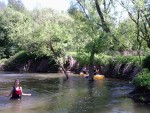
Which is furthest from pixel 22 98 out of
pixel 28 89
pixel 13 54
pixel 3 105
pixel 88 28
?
pixel 13 54

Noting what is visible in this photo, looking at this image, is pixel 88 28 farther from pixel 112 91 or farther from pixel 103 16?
pixel 112 91

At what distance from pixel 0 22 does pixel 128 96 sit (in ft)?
157

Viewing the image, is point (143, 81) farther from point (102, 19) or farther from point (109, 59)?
point (109, 59)

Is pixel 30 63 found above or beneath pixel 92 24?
beneath

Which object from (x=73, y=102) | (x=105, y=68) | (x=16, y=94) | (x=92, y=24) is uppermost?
(x=92, y=24)

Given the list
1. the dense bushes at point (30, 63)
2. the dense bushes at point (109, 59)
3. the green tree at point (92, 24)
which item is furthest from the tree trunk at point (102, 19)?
the dense bushes at point (30, 63)

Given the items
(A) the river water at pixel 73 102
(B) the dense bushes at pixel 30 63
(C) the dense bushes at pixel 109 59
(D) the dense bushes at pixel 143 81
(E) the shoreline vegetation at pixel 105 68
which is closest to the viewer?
(A) the river water at pixel 73 102

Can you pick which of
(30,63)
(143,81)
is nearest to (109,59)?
(30,63)

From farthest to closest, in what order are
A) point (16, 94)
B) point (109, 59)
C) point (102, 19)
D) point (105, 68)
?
point (105, 68)
point (109, 59)
point (102, 19)
point (16, 94)

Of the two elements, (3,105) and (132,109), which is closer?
(132,109)

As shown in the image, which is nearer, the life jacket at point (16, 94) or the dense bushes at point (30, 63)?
the life jacket at point (16, 94)

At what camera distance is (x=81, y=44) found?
35844 mm

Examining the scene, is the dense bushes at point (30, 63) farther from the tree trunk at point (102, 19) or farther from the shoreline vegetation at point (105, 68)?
the tree trunk at point (102, 19)

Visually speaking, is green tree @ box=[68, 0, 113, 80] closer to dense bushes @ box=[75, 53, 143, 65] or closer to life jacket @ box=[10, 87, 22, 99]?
dense bushes @ box=[75, 53, 143, 65]
